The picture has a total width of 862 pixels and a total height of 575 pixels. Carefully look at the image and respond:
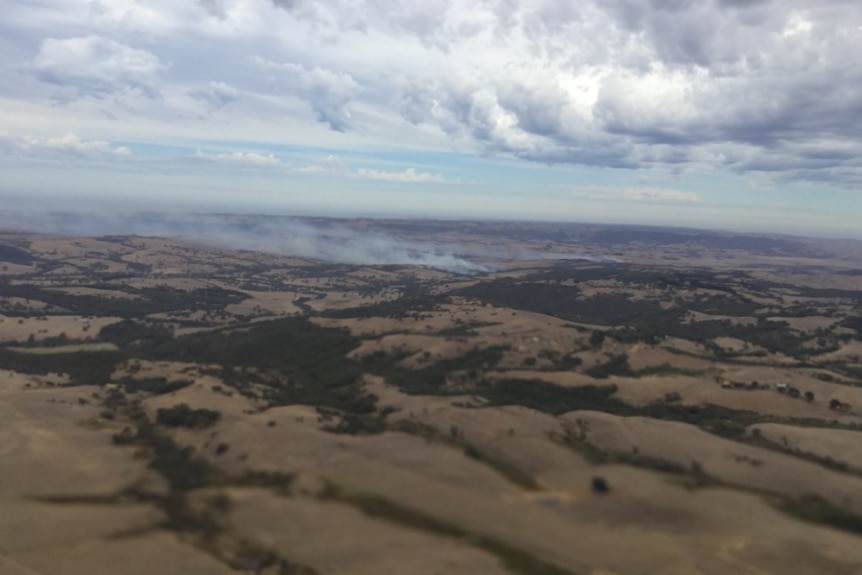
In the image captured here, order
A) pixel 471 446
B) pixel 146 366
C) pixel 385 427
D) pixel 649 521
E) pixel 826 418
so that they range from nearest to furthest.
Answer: pixel 649 521 → pixel 471 446 → pixel 385 427 → pixel 826 418 → pixel 146 366

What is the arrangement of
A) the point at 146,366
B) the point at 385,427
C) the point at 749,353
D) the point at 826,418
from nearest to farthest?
the point at 385,427 → the point at 826,418 → the point at 146,366 → the point at 749,353

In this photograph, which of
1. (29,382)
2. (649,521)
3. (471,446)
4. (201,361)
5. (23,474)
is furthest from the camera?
(201,361)

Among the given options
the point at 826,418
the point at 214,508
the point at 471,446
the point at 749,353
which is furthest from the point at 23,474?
the point at 749,353

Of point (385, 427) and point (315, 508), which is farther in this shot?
point (385, 427)

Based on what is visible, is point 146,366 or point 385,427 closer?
point 385,427

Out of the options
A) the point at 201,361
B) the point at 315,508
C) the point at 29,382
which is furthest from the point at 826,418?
the point at 29,382

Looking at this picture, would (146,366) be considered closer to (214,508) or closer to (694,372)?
(214,508)

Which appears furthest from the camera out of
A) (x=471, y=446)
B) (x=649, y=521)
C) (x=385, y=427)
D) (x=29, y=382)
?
(x=29, y=382)

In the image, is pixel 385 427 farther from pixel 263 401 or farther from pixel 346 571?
pixel 346 571

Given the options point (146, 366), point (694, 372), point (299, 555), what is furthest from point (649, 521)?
point (146, 366)
